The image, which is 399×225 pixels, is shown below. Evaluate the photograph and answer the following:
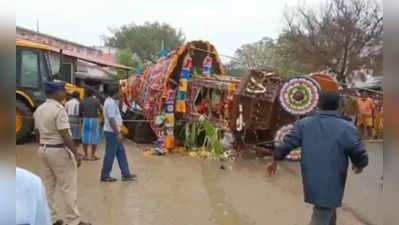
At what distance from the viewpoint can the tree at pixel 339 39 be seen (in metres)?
21.8

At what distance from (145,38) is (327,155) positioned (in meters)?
42.5

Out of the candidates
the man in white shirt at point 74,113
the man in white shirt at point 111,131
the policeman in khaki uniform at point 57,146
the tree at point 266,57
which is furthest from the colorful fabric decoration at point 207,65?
the policeman in khaki uniform at point 57,146

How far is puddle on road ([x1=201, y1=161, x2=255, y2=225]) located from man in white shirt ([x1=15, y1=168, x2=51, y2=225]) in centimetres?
398

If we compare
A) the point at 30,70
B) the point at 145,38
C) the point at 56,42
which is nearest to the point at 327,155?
the point at 30,70

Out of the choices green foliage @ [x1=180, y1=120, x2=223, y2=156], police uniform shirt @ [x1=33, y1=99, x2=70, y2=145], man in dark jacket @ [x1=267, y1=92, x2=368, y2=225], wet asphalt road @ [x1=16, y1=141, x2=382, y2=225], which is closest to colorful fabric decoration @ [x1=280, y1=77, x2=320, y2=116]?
wet asphalt road @ [x1=16, y1=141, x2=382, y2=225]

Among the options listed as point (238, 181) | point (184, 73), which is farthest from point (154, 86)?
point (238, 181)

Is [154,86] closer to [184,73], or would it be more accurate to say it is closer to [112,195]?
[184,73]

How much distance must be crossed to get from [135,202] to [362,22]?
19.3 metres

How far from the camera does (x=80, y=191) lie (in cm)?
657

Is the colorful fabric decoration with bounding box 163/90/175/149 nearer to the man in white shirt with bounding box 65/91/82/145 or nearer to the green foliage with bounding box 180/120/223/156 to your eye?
the green foliage with bounding box 180/120/223/156

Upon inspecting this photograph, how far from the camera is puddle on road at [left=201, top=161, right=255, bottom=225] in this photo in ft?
17.4

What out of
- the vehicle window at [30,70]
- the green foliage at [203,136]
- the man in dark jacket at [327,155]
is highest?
the vehicle window at [30,70]

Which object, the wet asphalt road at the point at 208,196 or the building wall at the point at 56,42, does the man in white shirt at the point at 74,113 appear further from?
the building wall at the point at 56,42

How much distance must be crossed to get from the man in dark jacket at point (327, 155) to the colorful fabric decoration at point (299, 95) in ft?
15.9
